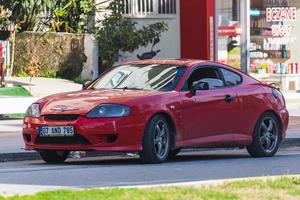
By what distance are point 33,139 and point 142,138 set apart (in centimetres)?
141

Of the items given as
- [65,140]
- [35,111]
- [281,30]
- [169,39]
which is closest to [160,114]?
[65,140]

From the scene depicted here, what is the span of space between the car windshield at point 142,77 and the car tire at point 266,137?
1589mm

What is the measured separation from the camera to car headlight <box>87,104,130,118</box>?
1166cm

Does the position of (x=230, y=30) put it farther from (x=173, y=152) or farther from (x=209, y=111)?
(x=209, y=111)

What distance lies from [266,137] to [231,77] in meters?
1.03

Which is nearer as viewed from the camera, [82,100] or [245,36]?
[82,100]

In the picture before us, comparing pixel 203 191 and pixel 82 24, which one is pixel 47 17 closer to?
pixel 82 24

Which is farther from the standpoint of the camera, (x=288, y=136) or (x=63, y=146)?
(x=288, y=136)

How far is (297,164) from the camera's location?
12391mm

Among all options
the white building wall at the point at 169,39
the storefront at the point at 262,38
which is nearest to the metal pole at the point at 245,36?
the storefront at the point at 262,38

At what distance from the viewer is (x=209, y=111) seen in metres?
12.9

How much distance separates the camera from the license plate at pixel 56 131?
461 inches

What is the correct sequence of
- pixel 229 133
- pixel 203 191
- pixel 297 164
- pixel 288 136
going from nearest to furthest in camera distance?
pixel 203 191
pixel 297 164
pixel 229 133
pixel 288 136

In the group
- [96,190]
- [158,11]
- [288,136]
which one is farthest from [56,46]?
[96,190]
